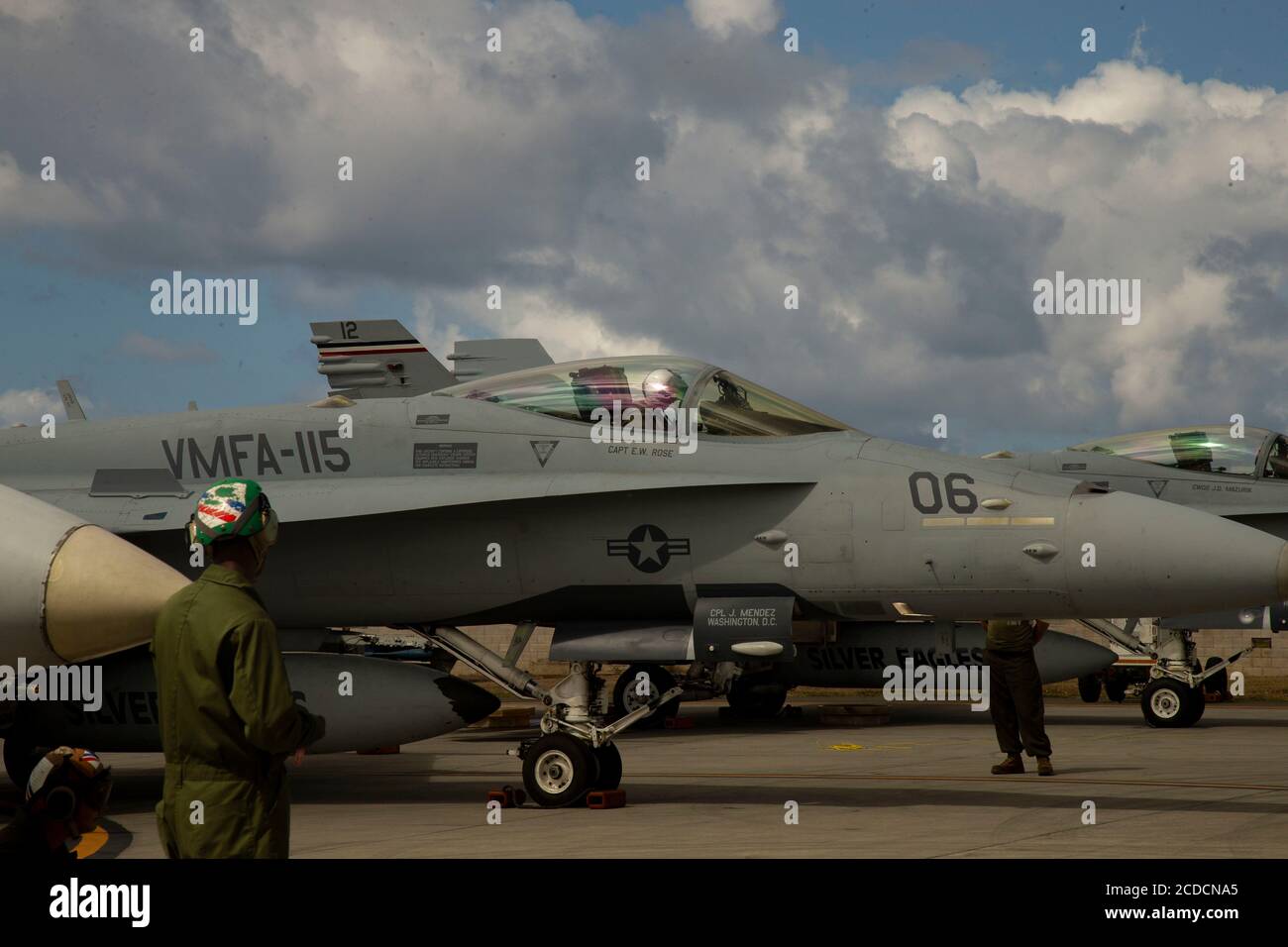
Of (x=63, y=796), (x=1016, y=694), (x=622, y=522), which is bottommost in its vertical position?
(x=1016, y=694)

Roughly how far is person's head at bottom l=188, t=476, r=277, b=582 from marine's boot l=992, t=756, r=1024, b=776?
958cm

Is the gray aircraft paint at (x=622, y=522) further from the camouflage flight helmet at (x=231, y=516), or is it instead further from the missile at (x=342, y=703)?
the camouflage flight helmet at (x=231, y=516)

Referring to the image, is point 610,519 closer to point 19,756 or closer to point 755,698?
point 19,756

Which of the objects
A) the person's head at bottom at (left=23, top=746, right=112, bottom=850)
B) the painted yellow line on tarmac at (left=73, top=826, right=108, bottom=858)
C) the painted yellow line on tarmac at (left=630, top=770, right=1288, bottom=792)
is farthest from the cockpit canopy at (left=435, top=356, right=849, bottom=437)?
the person's head at bottom at (left=23, top=746, right=112, bottom=850)

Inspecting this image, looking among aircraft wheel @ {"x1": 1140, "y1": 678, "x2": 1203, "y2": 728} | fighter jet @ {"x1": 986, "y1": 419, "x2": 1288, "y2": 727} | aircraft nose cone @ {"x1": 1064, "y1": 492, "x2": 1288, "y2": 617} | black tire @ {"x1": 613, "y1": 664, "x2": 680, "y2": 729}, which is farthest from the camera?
black tire @ {"x1": 613, "y1": 664, "x2": 680, "y2": 729}

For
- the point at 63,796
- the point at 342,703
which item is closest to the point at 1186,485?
the point at 342,703

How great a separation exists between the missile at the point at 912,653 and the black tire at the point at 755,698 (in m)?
1.79

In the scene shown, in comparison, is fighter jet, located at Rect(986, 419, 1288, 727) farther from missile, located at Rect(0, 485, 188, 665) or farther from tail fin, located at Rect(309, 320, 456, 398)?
missile, located at Rect(0, 485, 188, 665)

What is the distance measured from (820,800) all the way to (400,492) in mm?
3843

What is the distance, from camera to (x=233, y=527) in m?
4.38

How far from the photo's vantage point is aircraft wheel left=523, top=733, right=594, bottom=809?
991cm

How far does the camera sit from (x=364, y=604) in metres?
10.1

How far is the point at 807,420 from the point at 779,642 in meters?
1.54

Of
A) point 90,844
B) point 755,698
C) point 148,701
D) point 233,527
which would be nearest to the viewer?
point 233,527
